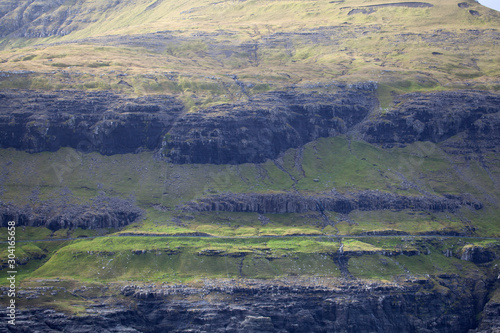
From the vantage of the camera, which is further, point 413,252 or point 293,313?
point 413,252

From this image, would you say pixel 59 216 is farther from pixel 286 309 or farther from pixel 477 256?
pixel 477 256

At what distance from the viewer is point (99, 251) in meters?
178

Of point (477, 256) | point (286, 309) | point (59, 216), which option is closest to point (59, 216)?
point (59, 216)

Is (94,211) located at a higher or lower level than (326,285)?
higher

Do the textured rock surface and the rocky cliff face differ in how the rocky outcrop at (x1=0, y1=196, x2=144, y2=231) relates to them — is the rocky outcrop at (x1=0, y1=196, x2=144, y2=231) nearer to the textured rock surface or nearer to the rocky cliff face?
the textured rock surface

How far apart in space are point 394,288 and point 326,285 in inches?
955

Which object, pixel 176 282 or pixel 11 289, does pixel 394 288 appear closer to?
pixel 176 282

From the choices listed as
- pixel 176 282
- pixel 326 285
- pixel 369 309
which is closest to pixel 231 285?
pixel 176 282

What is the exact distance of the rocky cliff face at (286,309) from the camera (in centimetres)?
15425

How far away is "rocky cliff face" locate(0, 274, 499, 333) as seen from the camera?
154 meters

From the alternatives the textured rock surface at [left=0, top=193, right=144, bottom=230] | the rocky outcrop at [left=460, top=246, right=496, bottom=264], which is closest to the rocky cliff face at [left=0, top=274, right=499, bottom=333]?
the rocky outcrop at [left=460, top=246, right=496, bottom=264]

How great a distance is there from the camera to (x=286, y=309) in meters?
164

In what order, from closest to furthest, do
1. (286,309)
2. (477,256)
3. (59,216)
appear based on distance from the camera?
(286,309), (59,216), (477,256)

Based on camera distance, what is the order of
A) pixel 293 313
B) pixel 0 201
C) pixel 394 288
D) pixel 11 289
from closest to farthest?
pixel 11 289, pixel 293 313, pixel 394 288, pixel 0 201
